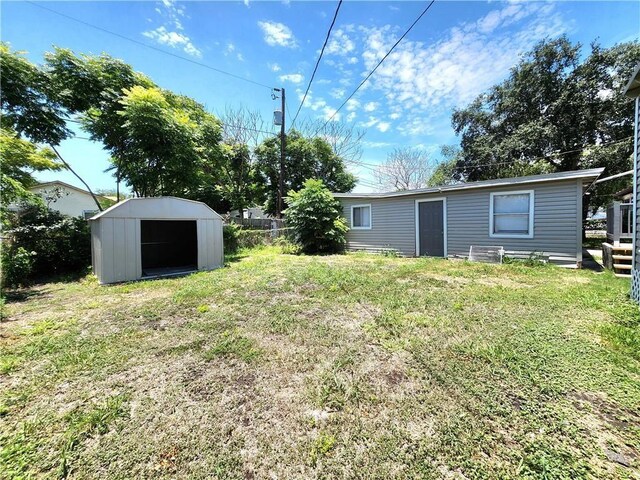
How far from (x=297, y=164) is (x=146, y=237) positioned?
13.1 metres

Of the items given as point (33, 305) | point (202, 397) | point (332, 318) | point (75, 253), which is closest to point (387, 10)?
point (332, 318)

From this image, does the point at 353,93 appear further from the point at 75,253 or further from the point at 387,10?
the point at 75,253

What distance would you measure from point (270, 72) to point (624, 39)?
17901 mm

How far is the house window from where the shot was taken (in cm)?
1038

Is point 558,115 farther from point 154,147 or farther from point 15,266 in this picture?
point 15,266

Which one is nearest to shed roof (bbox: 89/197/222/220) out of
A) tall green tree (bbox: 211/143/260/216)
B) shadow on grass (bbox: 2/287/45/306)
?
shadow on grass (bbox: 2/287/45/306)

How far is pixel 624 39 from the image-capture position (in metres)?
12.8

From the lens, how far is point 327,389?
2119 millimetres

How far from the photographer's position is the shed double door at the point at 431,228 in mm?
8578

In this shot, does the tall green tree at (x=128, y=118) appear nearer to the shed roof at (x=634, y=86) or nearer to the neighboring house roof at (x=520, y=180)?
Answer: the neighboring house roof at (x=520, y=180)

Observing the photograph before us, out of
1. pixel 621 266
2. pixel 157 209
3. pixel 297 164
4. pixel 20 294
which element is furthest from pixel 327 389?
pixel 297 164

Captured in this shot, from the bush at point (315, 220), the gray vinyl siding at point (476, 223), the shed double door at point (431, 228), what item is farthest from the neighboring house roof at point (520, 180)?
the bush at point (315, 220)

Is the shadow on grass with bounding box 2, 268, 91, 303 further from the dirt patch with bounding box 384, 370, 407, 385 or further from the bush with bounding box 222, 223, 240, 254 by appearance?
the dirt patch with bounding box 384, 370, 407, 385

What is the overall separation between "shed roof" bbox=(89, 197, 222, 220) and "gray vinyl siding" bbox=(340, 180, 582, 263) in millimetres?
5931
